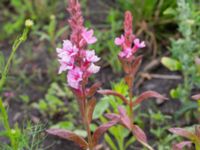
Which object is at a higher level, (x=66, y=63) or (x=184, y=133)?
(x=66, y=63)

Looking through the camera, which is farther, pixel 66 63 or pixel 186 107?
pixel 186 107

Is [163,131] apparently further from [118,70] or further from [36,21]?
[36,21]

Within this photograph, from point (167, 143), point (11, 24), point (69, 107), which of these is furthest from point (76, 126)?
point (11, 24)

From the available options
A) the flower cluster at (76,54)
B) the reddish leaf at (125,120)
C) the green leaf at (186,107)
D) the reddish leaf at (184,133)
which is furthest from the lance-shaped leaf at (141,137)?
the green leaf at (186,107)

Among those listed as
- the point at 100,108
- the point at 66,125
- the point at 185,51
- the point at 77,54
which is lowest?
the point at 66,125

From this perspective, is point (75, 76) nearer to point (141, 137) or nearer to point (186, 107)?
point (141, 137)

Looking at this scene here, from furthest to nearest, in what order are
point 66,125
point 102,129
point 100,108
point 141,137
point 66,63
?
1. point 66,125
2. point 100,108
3. point 141,137
4. point 102,129
5. point 66,63

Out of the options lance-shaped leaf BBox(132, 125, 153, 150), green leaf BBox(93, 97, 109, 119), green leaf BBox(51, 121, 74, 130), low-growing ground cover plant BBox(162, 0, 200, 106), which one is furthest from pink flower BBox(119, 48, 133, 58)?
green leaf BBox(51, 121, 74, 130)

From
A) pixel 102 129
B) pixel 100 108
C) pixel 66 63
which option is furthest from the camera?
pixel 100 108

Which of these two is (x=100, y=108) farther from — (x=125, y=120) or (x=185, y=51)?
(x=185, y=51)

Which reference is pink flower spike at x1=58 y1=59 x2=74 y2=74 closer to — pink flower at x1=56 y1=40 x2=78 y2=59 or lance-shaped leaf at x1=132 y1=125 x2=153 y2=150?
pink flower at x1=56 y1=40 x2=78 y2=59

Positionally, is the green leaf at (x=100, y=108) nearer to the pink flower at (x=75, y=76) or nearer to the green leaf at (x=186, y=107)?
the green leaf at (x=186, y=107)

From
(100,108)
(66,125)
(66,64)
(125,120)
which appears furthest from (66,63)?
(66,125)
